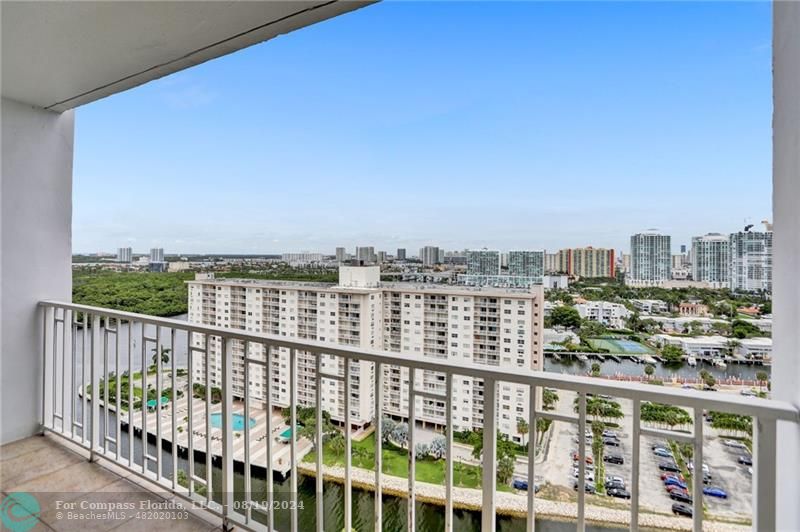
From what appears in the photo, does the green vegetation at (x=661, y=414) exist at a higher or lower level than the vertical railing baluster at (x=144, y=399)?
higher

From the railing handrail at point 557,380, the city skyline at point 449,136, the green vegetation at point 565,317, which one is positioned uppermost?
the city skyline at point 449,136

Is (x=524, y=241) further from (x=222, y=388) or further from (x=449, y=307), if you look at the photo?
(x=222, y=388)

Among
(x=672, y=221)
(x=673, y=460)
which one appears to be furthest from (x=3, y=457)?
(x=672, y=221)

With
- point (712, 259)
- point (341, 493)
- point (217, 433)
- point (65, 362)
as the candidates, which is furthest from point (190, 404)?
point (712, 259)

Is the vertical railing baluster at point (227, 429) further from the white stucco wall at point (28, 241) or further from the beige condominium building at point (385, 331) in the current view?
the white stucco wall at point (28, 241)

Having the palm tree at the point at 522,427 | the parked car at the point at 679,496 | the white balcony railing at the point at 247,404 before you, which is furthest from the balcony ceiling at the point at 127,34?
the parked car at the point at 679,496
